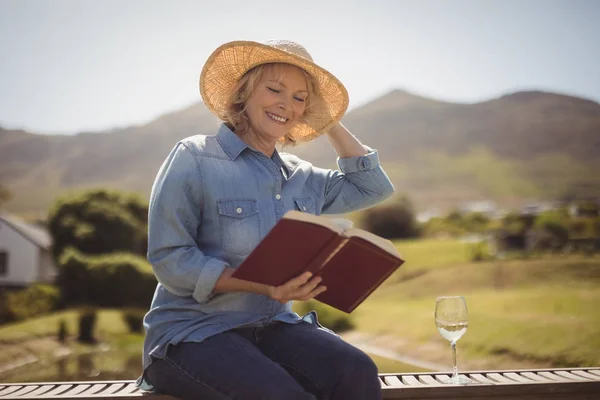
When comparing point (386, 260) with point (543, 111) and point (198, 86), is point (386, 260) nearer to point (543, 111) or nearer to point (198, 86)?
point (198, 86)

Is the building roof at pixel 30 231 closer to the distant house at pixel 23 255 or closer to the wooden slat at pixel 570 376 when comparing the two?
the distant house at pixel 23 255

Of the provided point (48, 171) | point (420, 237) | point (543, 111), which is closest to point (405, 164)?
point (543, 111)

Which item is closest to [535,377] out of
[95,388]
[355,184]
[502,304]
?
[355,184]

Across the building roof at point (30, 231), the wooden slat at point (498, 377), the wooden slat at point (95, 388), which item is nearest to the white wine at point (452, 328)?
the wooden slat at point (498, 377)

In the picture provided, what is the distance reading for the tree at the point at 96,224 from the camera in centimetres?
2770

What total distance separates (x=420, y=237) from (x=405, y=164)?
48.7ft

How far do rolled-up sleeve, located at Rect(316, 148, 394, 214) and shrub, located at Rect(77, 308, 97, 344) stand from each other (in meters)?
24.1

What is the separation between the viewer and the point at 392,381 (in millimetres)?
2432

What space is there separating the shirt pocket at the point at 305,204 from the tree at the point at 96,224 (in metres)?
27.0

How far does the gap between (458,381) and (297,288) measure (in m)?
1.02

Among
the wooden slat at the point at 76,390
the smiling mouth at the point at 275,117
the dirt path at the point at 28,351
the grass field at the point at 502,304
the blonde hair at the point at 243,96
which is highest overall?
the blonde hair at the point at 243,96

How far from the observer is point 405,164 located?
41062mm

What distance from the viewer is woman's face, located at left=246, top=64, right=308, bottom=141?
230 centimetres

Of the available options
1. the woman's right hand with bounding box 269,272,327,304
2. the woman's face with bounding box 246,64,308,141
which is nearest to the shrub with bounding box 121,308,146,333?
the woman's face with bounding box 246,64,308,141
